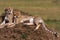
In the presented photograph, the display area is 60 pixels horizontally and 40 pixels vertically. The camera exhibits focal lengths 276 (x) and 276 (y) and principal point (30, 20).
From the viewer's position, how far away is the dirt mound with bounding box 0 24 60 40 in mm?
10170

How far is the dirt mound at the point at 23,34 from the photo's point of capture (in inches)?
400

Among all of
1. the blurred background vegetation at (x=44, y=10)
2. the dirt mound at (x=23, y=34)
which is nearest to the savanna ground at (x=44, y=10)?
the blurred background vegetation at (x=44, y=10)

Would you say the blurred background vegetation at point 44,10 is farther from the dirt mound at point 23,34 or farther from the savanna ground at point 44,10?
the dirt mound at point 23,34

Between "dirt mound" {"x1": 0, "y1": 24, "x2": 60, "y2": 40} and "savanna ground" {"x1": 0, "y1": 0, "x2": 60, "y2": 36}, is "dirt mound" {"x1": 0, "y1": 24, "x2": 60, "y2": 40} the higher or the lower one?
the higher one

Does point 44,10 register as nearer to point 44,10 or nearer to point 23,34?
point 44,10

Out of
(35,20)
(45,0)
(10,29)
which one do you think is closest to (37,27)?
(35,20)

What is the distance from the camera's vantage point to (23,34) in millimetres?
10250

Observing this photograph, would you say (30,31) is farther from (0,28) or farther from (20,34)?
(0,28)

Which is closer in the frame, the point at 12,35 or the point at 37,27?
the point at 12,35

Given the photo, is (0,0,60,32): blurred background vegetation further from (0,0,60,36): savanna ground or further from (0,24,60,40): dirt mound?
(0,24,60,40): dirt mound

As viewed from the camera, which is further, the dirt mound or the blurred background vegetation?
the blurred background vegetation

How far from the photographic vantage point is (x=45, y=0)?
4544cm

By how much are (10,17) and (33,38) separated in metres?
1.51

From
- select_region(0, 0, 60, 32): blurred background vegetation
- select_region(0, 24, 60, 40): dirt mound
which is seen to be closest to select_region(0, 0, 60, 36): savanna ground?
select_region(0, 0, 60, 32): blurred background vegetation
